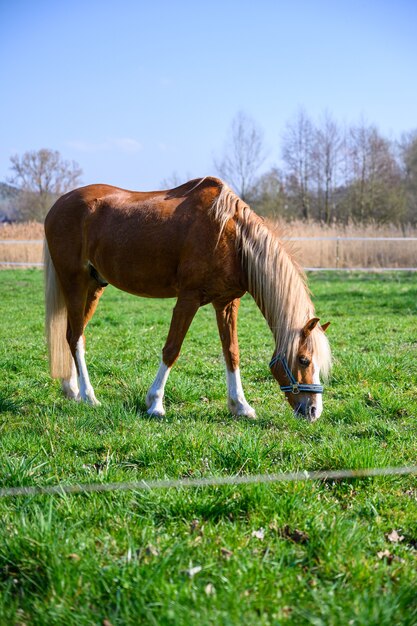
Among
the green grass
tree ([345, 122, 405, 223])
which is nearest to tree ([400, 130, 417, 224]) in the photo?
tree ([345, 122, 405, 223])

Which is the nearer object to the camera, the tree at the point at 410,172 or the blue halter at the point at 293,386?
the blue halter at the point at 293,386

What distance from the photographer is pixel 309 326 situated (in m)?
4.06

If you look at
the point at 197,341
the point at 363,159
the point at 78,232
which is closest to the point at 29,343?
the point at 197,341

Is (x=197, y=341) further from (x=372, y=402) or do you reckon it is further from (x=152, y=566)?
(x=152, y=566)

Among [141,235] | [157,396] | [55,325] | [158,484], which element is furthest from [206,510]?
[55,325]

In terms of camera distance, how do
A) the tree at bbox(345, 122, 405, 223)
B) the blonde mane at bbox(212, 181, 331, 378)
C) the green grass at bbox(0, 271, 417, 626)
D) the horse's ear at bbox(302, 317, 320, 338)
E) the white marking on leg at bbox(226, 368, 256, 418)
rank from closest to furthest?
the green grass at bbox(0, 271, 417, 626), the horse's ear at bbox(302, 317, 320, 338), the blonde mane at bbox(212, 181, 331, 378), the white marking on leg at bbox(226, 368, 256, 418), the tree at bbox(345, 122, 405, 223)

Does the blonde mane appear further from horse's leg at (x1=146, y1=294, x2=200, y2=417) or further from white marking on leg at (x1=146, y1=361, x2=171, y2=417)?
white marking on leg at (x1=146, y1=361, x2=171, y2=417)

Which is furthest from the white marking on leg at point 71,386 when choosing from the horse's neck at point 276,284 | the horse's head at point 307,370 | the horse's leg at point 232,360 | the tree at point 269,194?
the tree at point 269,194

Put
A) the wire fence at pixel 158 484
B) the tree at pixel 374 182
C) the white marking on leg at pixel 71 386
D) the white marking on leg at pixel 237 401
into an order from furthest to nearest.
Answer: the tree at pixel 374 182, the white marking on leg at pixel 71 386, the white marking on leg at pixel 237 401, the wire fence at pixel 158 484

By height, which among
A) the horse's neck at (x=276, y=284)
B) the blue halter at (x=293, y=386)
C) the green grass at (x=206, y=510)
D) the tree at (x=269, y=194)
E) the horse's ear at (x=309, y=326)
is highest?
the tree at (x=269, y=194)

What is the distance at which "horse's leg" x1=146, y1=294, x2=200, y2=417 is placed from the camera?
4.48m

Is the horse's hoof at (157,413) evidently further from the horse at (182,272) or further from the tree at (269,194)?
the tree at (269,194)

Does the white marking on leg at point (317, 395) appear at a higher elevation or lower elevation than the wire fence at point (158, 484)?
higher

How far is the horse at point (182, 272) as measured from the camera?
418 cm
